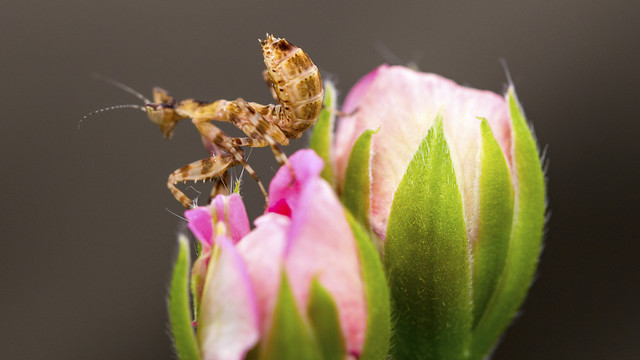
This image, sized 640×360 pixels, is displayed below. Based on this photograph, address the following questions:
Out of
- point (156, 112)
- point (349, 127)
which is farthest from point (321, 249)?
point (156, 112)

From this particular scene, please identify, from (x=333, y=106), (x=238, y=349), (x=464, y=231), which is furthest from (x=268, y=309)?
(x=333, y=106)

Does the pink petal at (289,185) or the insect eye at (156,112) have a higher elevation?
the insect eye at (156,112)

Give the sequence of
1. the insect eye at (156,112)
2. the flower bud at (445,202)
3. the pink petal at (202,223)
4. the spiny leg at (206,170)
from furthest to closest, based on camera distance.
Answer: the insect eye at (156,112) → the spiny leg at (206,170) → the flower bud at (445,202) → the pink petal at (202,223)

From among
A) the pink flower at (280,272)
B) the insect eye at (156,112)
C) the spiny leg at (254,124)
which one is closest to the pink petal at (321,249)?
the pink flower at (280,272)

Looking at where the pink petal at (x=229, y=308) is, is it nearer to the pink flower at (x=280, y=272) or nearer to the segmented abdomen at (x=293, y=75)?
the pink flower at (x=280, y=272)

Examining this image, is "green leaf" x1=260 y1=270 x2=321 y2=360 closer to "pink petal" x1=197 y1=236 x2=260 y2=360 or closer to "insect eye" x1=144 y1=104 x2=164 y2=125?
"pink petal" x1=197 y1=236 x2=260 y2=360

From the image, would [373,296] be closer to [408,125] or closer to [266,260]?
[266,260]
